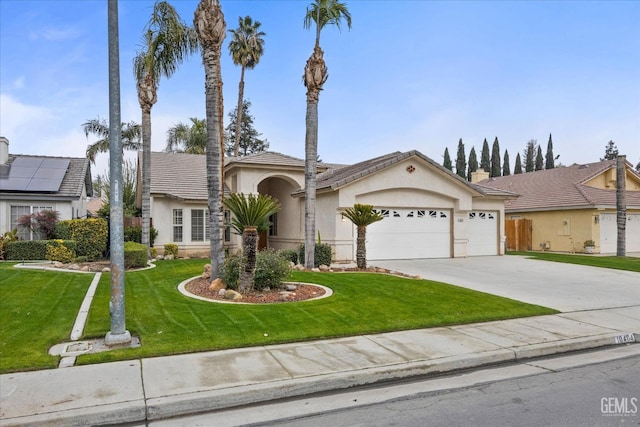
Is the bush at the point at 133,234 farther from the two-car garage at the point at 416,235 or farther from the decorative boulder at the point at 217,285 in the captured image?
the decorative boulder at the point at 217,285

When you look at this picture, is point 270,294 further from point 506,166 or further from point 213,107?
point 506,166

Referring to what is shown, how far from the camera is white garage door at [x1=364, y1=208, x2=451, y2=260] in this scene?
59.0ft

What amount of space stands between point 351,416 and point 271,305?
14.6 ft

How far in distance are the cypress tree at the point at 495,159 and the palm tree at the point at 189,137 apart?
128 feet

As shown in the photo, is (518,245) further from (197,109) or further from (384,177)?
(197,109)

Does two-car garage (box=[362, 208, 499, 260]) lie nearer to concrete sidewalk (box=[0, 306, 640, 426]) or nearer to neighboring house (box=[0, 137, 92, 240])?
concrete sidewalk (box=[0, 306, 640, 426])

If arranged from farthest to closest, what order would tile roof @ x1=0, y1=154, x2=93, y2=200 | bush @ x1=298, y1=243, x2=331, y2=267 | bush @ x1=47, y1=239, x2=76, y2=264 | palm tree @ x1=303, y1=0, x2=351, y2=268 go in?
tile roof @ x1=0, y1=154, x2=93, y2=200
bush @ x1=47, y1=239, x2=76, y2=264
bush @ x1=298, y1=243, x2=331, y2=267
palm tree @ x1=303, y1=0, x2=351, y2=268

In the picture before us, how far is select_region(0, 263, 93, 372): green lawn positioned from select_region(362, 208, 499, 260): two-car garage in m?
11.2

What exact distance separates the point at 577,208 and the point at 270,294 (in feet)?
70.5

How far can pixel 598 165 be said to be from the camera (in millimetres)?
26984

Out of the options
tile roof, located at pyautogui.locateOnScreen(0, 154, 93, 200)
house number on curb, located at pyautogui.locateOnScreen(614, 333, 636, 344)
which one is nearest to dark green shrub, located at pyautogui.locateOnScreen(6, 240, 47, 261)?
tile roof, located at pyautogui.locateOnScreen(0, 154, 93, 200)

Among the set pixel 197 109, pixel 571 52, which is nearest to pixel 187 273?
pixel 571 52

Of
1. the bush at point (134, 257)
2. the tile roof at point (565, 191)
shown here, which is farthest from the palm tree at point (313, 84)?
the tile roof at point (565, 191)

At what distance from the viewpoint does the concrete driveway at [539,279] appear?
1000 cm
